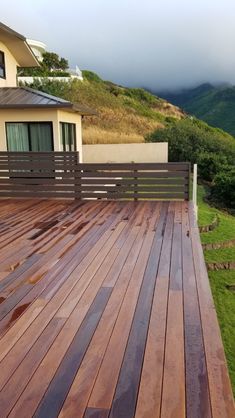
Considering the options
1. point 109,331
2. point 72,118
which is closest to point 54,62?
A: point 72,118

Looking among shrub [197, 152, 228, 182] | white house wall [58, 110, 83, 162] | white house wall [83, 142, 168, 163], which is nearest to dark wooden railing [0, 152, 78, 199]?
white house wall [58, 110, 83, 162]

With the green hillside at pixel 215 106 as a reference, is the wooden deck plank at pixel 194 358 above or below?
below

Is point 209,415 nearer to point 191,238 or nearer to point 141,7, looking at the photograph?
point 191,238

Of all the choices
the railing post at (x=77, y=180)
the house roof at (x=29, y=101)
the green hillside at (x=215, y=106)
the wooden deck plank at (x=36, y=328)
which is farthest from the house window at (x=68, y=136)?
the green hillside at (x=215, y=106)

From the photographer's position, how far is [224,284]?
5641 mm

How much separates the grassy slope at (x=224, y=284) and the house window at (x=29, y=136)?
4.45 metres

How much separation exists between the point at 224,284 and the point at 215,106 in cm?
4797

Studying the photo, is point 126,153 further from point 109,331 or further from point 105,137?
point 109,331

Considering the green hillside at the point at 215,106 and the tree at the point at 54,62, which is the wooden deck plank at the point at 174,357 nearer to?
the tree at the point at 54,62

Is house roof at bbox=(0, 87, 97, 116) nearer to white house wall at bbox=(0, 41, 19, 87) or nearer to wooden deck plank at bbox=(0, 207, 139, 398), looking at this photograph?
white house wall at bbox=(0, 41, 19, 87)

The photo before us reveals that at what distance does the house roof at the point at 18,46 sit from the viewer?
11.2 meters

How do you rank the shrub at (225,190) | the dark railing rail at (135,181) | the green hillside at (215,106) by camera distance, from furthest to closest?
the green hillside at (215,106) < the shrub at (225,190) < the dark railing rail at (135,181)

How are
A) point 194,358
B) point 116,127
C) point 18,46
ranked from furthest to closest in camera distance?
point 116,127 < point 18,46 < point 194,358

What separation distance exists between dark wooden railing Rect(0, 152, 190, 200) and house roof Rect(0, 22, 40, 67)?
5644 millimetres
